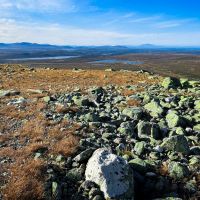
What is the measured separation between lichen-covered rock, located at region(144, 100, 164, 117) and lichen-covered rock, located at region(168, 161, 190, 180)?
7.43m

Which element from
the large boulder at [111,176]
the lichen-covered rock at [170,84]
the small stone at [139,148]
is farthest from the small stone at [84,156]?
the lichen-covered rock at [170,84]

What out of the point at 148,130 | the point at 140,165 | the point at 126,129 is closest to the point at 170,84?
the point at 148,130

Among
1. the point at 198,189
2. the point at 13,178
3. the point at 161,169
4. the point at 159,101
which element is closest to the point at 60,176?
the point at 13,178

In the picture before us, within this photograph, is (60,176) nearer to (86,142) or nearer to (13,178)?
(13,178)

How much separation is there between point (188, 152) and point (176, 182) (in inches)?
111

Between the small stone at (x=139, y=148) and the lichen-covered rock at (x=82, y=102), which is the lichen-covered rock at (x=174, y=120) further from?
the lichen-covered rock at (x=82, y=102)

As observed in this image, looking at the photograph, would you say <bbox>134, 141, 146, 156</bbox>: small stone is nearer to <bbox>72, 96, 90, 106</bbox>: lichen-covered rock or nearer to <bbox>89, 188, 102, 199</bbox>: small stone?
<bbox>89, 188, 102, 199</bbox>: small stone

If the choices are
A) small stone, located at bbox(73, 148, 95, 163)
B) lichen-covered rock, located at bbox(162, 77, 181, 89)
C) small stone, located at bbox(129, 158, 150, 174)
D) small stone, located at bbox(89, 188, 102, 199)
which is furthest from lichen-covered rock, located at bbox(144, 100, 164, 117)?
small stone, located at bbox(89, 188, 102, 199)

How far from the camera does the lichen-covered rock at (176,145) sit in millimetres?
13462

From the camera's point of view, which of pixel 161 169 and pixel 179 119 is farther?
pixel 179 119

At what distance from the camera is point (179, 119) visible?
17516 millimetres

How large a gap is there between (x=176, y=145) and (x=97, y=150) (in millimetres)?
4231

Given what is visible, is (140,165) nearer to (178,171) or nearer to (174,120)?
(178,171)

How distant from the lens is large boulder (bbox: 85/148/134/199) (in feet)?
31.9
